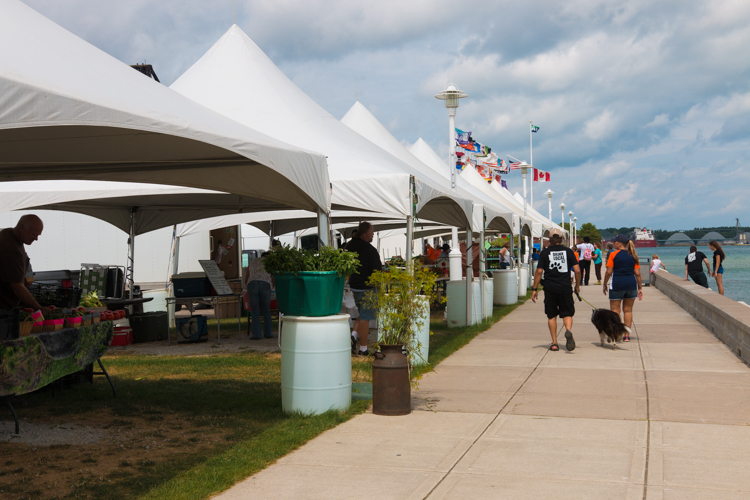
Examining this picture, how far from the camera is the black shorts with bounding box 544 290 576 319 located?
10.6 m

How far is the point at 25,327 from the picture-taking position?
5.73 m

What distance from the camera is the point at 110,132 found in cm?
561

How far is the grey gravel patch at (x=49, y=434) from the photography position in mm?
5820

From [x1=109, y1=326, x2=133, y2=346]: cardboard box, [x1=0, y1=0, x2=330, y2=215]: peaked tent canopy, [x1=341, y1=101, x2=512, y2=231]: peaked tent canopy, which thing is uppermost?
[x1=341, y1=101, x2=512, y2=231]: peaked tent canopy

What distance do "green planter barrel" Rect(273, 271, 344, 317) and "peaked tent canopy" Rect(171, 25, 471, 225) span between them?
262 cm

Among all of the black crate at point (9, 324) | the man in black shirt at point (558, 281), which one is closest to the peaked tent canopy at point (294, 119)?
the man in black shirt at point (558, 281)

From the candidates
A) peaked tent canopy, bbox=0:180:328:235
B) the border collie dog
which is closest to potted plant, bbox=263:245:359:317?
peaked tent canopy, bbox=0:180:328:235

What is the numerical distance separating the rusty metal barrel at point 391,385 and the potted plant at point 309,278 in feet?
2.18

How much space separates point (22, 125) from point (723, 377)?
7.89m

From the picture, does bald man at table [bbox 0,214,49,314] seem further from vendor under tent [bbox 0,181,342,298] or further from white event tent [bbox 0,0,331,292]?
vendor under tent [bbox 0,181,342,298]

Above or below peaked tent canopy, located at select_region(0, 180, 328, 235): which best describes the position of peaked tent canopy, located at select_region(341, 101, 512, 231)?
above

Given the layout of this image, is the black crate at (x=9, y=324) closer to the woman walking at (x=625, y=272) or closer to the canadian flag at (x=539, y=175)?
the woman walking at (x=625, y=272)

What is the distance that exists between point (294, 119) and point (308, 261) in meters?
4.14

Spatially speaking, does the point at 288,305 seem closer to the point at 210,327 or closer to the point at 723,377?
the point at 723,377
